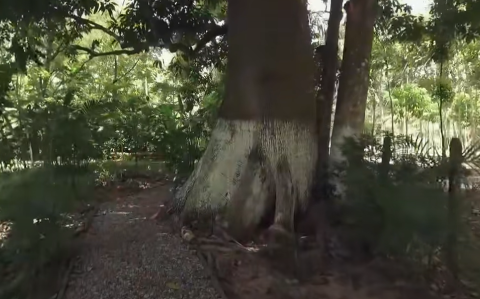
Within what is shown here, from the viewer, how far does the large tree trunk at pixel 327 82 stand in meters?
5.77

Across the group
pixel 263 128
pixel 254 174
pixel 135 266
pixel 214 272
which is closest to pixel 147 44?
pixel 263 128

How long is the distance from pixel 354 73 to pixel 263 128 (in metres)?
1.24

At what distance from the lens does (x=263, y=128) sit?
521 centimetres

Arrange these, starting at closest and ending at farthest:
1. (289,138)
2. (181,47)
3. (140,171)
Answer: (289,138) < (181,47) < (140,171)

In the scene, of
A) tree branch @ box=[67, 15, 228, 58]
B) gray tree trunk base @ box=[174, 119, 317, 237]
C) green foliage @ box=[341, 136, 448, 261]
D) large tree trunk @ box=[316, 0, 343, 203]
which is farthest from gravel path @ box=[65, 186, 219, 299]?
tree branch @ box=[67, 15, 228, 58]

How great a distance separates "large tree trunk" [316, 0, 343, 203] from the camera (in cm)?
577

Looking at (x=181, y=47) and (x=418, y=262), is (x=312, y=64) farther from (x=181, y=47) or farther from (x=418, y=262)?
(x=181, y=47)

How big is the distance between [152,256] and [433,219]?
7.49 ft

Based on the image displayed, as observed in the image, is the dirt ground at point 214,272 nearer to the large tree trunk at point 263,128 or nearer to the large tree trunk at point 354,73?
the large tree trunk at point 263,128

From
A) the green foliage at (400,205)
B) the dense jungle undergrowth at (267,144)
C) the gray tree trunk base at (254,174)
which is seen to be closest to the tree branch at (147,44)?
the dense jungle undergrowth at (267,144)

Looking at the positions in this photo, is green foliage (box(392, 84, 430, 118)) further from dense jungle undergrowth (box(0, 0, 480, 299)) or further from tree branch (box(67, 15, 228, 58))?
tree branch (box(67, 15, 228, 58))

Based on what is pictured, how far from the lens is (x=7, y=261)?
430 cm

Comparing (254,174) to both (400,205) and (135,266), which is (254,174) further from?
(400,205)

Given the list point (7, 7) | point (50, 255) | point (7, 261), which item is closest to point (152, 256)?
point (50, 255)
